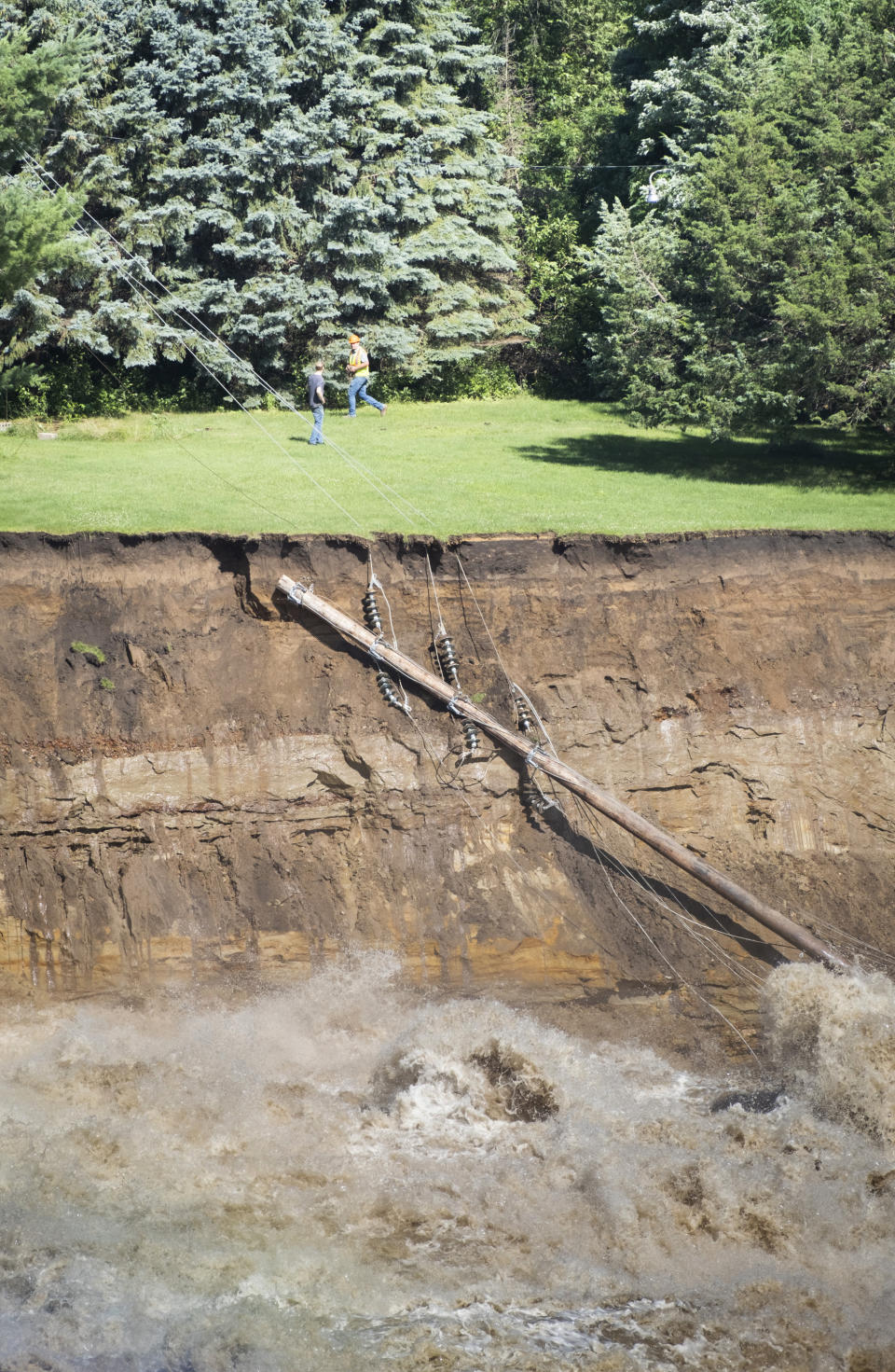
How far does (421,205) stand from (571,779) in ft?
50.8

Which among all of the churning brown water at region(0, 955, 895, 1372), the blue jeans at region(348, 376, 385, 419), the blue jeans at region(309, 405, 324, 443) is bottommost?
the churning brown water at region(0, 955, 895, 1372)

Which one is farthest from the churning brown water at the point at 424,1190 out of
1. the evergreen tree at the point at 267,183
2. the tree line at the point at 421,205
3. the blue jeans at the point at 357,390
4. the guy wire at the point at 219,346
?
the evergreen tree at the point at 267,183

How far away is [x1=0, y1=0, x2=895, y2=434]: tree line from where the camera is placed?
15.7 meters

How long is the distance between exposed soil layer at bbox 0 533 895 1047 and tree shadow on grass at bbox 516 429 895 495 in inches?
168

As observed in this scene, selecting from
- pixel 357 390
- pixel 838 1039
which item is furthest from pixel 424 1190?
pixel 357 390

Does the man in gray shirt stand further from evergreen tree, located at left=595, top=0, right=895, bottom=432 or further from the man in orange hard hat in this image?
evergreen tree, located at left=595, top=0, right=895, bottom=432

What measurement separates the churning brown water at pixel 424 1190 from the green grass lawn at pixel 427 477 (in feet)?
16.5

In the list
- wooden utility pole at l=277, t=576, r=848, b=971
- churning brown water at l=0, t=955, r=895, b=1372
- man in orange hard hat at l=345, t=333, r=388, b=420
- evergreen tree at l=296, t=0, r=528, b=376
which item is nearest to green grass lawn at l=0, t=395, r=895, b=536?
man in orange hard hat at l=345, t=333, r=388, b=420

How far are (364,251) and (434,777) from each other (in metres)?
13.4

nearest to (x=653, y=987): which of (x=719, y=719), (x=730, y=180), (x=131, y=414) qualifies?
(x=719, y=719)

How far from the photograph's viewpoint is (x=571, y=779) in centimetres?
1096

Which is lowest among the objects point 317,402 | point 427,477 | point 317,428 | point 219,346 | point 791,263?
point 427,477

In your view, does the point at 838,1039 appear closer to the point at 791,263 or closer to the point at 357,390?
the point at 791,263

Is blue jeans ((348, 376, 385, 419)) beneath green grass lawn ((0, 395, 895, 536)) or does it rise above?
above
